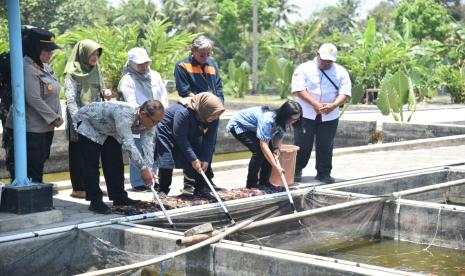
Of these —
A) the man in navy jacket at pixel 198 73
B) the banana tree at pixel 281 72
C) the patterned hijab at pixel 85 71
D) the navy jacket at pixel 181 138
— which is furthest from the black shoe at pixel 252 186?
the banana tree at pixel 281 72

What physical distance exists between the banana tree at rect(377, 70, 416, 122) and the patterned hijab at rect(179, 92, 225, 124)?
9.71m

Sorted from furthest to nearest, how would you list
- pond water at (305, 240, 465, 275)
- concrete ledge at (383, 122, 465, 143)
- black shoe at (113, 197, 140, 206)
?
concrete ledge at (383, 122, 465, 143)
black shoe at (113, 197, 140, 206)
pond water at (305, 240, 465, 275)

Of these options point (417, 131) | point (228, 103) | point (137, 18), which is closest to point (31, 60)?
point (417, 131)

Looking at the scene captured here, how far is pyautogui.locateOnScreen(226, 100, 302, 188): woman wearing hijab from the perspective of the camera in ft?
25.4

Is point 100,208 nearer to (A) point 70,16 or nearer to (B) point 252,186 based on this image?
(B) point 252,186

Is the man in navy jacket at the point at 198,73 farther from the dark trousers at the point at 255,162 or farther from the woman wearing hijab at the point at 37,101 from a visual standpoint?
the woman wearing hijab at the point at 37,101

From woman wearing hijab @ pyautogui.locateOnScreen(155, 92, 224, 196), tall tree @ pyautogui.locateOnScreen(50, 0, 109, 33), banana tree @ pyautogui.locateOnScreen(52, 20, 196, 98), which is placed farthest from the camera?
tall tree @ pyautogui.locateOnScreen(50, 0, 109, 33)

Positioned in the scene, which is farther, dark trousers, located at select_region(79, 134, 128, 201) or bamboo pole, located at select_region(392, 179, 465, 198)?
bamboo pole, located at select_region(392, 179, 465, 198)

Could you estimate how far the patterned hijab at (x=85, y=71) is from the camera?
298 inches

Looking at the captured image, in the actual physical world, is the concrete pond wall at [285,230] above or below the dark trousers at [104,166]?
below

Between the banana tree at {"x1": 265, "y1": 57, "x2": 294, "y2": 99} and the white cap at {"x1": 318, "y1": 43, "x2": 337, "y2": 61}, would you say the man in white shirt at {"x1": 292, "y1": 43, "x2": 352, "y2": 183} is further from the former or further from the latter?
the banana tree at {"x1": 265, "y1": 57, "x2": 294, "y2": 99}

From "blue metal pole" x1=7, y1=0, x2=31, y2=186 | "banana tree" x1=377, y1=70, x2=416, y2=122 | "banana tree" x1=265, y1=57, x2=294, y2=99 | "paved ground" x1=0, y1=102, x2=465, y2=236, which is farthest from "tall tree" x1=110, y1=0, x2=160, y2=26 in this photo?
"blue metal pole" x1=7, y1=0, x2=31, y2=186

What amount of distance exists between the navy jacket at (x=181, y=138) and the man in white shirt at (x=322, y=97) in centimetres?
147

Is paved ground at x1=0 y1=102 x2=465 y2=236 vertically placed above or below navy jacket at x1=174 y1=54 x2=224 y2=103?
below
